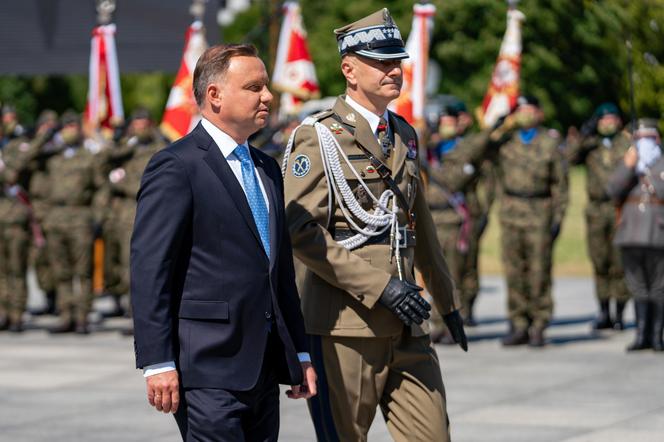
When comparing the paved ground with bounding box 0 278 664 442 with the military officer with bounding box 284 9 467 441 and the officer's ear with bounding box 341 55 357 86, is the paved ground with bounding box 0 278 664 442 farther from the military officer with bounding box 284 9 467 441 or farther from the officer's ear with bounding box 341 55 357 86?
the officer's ear with bounding box 341 55 357 86

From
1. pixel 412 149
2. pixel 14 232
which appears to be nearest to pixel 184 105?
pixel 14 232

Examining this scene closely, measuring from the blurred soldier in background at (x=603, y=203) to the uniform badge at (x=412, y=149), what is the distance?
27.4 feet

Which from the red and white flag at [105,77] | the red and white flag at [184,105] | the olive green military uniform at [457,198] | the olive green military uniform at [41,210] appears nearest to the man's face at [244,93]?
the olive green military uniform at [457,198]

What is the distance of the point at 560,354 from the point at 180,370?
26.2ft

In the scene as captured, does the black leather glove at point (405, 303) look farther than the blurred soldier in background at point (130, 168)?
No

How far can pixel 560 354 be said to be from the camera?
1224cm

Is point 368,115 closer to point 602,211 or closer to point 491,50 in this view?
point 602,211

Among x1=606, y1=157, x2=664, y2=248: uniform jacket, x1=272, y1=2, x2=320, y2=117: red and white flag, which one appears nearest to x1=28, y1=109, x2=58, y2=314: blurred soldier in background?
x1=272, y1=2, x2=320, y2=117: red and white flag

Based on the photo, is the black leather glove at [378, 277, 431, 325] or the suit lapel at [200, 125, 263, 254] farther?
the black leather glove at [378, 277, 431, 325]

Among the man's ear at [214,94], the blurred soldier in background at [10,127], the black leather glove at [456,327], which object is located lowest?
the black leather glove at [456,327]

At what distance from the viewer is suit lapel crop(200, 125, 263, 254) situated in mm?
4738

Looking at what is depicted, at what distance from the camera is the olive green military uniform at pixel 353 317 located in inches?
215

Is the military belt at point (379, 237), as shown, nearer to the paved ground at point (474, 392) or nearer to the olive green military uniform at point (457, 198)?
the paved ground at point (474, 392)

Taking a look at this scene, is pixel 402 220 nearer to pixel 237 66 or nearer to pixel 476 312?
pixel 237 66
